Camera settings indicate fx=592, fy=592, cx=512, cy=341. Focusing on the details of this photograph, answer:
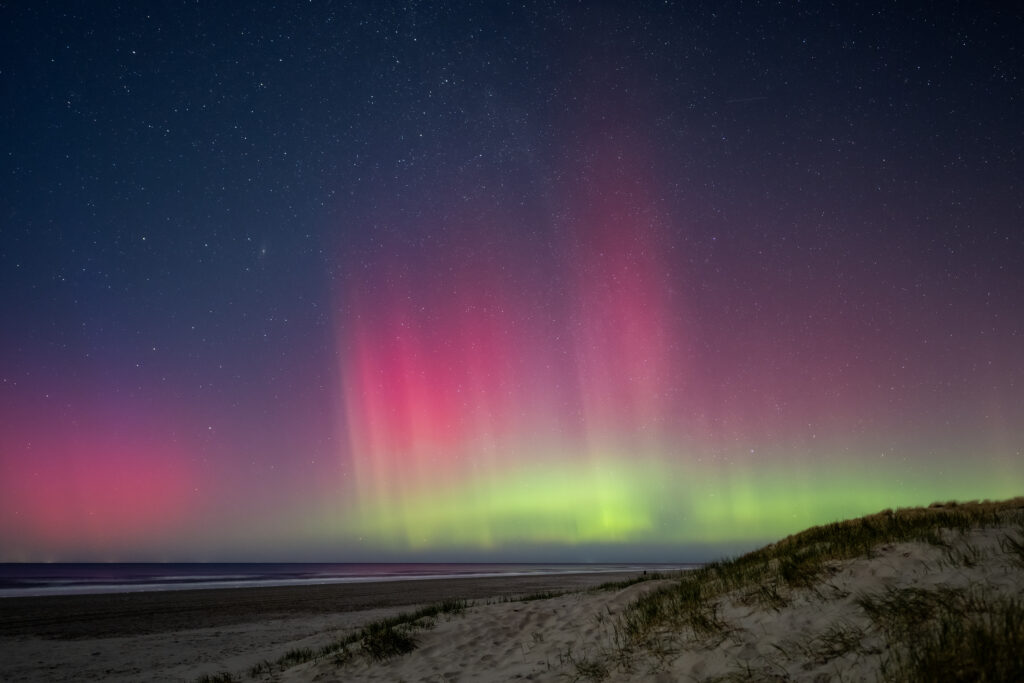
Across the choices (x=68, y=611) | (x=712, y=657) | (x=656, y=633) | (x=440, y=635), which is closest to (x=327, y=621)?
(x=440, y=635)

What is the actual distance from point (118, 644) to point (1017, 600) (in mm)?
22333

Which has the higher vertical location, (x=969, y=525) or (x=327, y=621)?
(x=969, y=525)

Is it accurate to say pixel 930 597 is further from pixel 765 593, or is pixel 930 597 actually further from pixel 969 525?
pixel 969 525

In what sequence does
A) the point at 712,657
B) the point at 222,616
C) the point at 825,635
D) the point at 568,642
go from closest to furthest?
the point at 825,635
the point at 712,657
the point at 568,642
the point at 222,616

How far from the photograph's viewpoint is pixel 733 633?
7027mm

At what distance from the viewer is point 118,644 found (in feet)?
60.2

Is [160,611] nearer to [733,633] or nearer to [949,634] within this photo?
[733,633]

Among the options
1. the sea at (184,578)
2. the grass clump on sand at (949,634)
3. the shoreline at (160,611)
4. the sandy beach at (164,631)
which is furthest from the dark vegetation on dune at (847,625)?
the sea at (184,578)

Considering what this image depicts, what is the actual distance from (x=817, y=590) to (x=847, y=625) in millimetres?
1240

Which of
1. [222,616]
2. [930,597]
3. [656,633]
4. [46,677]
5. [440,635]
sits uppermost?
[930,597]

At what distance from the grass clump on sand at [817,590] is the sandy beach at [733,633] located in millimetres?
26

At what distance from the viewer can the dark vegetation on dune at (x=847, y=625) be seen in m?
4.81

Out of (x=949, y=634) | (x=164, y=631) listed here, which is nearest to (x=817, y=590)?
(x=949, y=634)

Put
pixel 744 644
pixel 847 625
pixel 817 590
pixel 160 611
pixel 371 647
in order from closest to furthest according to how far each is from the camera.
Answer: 1. pixel 847 625
2. pixel 744 644
3. pixel 817 590
4. pixel 371 647
5. pixel 160 611
